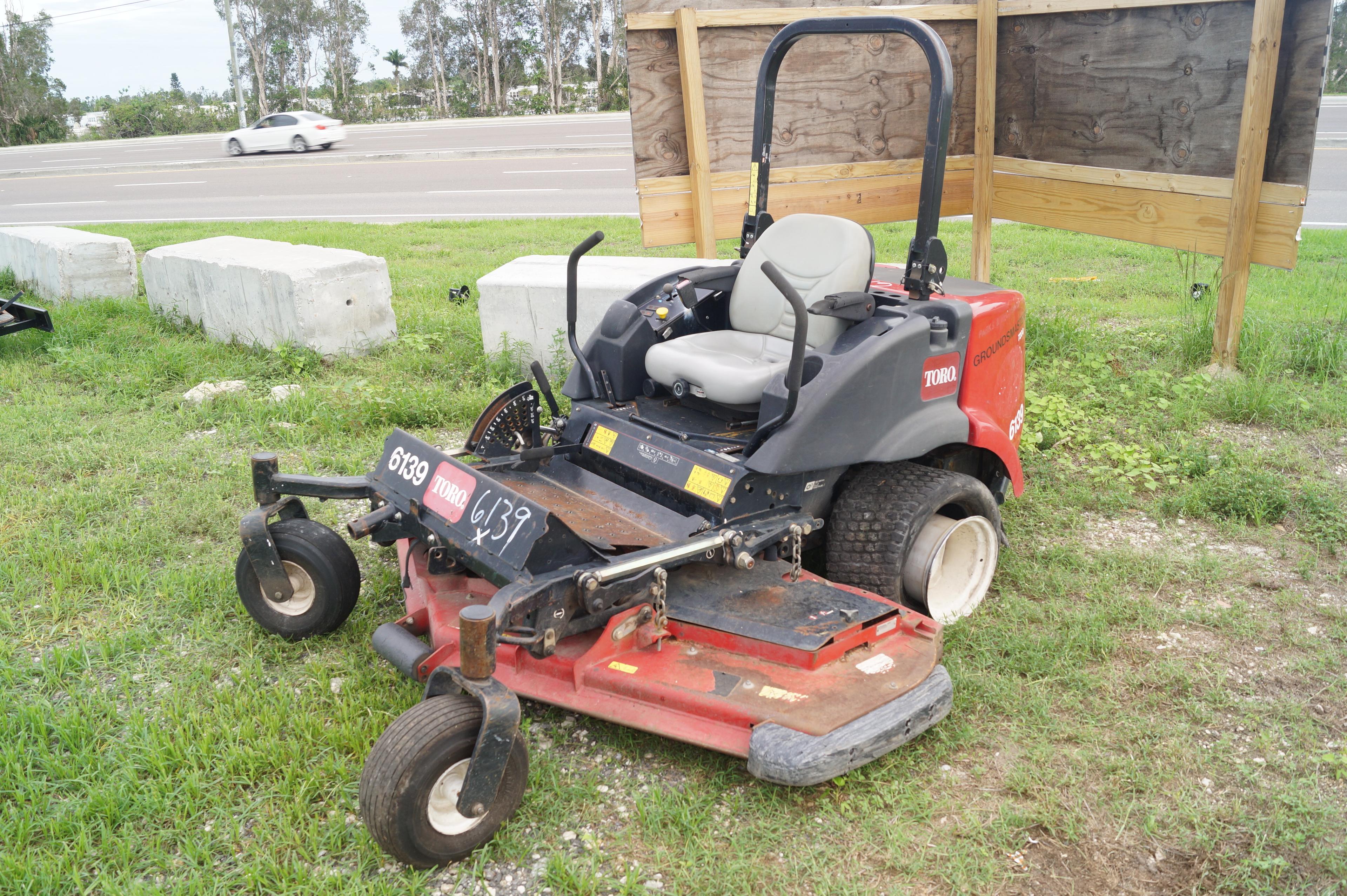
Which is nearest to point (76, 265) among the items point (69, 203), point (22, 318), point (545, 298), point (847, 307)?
point (22, 318)

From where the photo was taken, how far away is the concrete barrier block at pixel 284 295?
6312mm

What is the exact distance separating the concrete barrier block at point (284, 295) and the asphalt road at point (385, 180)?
5.78 metres

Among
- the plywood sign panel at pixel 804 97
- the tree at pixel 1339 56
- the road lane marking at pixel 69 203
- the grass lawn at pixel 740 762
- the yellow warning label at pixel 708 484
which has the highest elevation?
the tree at pixel 1339 56

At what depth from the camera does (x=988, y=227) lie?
653cm

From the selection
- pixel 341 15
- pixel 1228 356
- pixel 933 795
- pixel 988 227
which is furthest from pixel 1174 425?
pixel 341 15

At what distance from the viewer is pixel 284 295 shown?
629 centimetres

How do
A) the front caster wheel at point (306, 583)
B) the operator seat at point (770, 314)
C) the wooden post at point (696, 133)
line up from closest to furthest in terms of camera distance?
the front caster wheel at point (306, 583) → the operator seat at point (770, 314) → the wooden post at point (696, 133)

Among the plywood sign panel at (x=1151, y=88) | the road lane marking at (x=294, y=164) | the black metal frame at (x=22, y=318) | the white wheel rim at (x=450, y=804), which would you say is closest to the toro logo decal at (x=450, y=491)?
the white wheel rim at (x=450, y=804)

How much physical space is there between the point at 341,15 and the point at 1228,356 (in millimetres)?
42896

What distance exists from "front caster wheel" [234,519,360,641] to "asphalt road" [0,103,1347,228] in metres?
9.13

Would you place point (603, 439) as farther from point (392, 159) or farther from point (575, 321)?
point (392, 159)

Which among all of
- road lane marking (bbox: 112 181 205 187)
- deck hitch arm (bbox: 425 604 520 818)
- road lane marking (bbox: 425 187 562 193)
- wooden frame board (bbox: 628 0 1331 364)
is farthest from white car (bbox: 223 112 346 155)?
deck hitch arm (bbox: 425 604 520 818)

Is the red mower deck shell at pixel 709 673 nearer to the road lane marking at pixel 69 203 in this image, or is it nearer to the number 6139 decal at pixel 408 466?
the number 6139 decal at pixel 408 466

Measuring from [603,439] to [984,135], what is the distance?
3.81 meters
